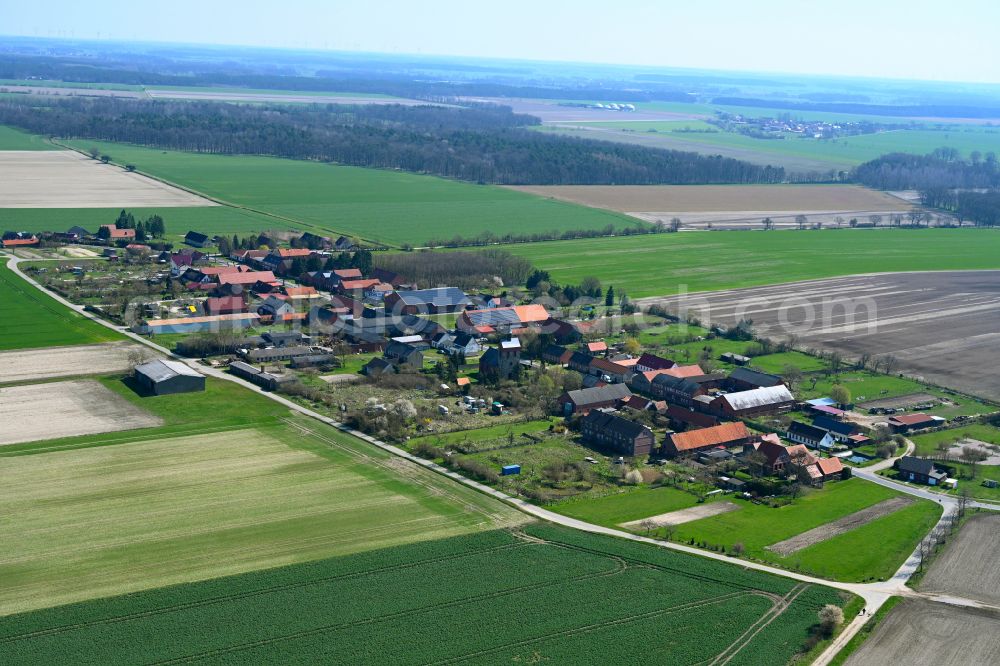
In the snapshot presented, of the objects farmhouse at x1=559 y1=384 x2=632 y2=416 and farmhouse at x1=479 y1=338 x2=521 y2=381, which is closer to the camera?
farmhouse at x1=559 y1=384 x2=632 y2=416

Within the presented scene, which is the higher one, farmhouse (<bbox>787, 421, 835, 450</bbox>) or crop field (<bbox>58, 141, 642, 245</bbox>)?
crop field (<bbox>58, 141, 642, 245</bbox>)

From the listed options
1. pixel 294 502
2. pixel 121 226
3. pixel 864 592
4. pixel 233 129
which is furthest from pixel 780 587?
pixel 233 129

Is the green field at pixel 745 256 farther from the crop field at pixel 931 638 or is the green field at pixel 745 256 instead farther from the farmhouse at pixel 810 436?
the crop field at pixel 931 638

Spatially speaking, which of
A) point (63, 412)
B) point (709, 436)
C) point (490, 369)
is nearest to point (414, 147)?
point (490, 369)

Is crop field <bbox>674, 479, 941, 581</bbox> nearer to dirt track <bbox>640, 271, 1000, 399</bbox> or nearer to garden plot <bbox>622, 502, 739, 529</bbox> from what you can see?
garden plot <bbox>622, 502, 739, 529</bbox>

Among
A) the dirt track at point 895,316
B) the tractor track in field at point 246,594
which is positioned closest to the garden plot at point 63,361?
the tractor track in field at point 246,594

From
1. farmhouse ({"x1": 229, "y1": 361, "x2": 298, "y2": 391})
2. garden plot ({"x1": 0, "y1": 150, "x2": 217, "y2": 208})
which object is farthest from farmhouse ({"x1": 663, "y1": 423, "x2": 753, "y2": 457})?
garden plot ({"x1": 0, "y1": 150, "x2": 217, "y2": 208})

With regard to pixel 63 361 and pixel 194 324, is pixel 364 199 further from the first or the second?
pixel 63 361
